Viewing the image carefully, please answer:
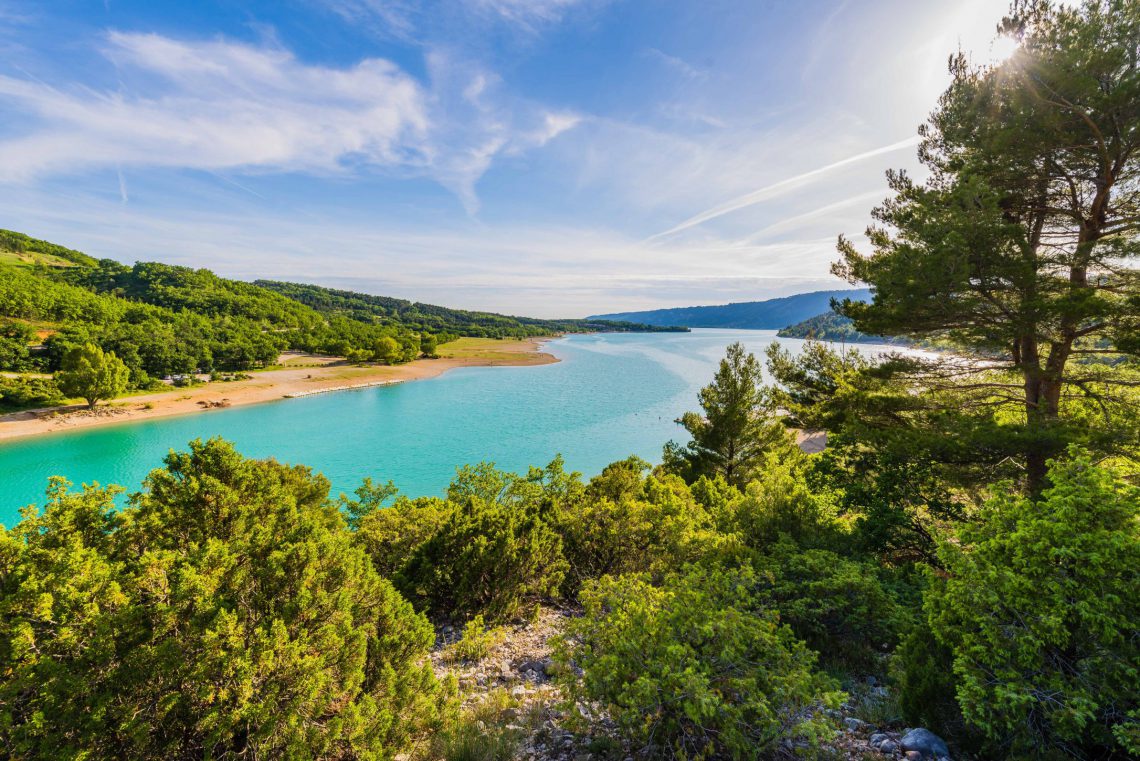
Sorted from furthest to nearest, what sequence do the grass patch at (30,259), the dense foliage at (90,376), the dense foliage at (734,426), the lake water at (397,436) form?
the grass patch at (30,259), the dense foliage at (90,376), the lake water at (397,436), the dense foliage at (734,426)

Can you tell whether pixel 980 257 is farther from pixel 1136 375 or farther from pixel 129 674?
pixel 129 674

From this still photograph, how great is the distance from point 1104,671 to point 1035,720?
76cm

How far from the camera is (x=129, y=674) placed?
148 inches

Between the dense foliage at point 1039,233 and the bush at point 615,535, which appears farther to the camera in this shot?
the bush at point 615,535

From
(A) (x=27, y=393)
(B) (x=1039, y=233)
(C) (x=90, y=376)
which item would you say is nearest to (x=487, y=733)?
(B) (x=1039, y=233)

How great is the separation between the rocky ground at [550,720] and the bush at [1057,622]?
3.05ft

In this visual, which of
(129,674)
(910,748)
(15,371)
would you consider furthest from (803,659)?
(15,371)

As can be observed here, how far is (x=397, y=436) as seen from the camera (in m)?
43.6

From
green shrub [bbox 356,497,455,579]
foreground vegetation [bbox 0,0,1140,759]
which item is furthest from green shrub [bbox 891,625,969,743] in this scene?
green shrub [bbox 356,497,455,579]

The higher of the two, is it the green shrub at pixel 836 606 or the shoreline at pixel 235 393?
the green shrub at pixel 836 606

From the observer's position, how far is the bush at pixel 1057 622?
378cm

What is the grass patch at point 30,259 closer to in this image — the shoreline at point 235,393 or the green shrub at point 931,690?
the shoreline at point 235,393

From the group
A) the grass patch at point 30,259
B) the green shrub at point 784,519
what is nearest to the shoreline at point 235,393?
the green shrub at point 784,519

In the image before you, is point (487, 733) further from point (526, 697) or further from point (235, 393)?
point (235, 393)
